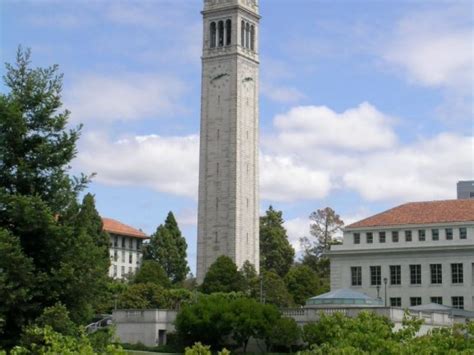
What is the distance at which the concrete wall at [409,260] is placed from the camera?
268 ft

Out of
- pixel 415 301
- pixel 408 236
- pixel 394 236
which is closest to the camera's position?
pixel 415 301

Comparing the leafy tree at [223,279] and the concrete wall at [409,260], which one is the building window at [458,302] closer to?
the concrete wall at [409,260]

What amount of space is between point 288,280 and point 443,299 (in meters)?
15.9

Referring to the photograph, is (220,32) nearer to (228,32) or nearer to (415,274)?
(228,32)

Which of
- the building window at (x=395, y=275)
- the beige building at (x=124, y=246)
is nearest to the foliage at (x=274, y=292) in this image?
the building window at (x=395, y=275)

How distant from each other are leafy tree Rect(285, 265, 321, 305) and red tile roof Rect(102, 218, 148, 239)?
3930 centimetres

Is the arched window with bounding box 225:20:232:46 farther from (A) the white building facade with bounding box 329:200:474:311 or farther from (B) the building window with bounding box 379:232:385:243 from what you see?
(B) the building window with bounding box 379:232:385:243

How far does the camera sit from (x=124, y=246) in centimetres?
12938

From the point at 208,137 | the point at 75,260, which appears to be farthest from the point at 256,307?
the point at 208,137

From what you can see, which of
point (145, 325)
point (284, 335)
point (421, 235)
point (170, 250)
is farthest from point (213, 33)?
point (284, 335)

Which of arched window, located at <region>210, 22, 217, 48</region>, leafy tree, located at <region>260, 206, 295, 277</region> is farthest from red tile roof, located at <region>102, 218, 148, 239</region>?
arched window, located at <region>210, 22, 217, 48</region>

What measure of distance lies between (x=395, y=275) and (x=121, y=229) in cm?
5209

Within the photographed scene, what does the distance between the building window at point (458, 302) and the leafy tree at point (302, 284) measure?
42.8 feet

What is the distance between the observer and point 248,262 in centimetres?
9806
